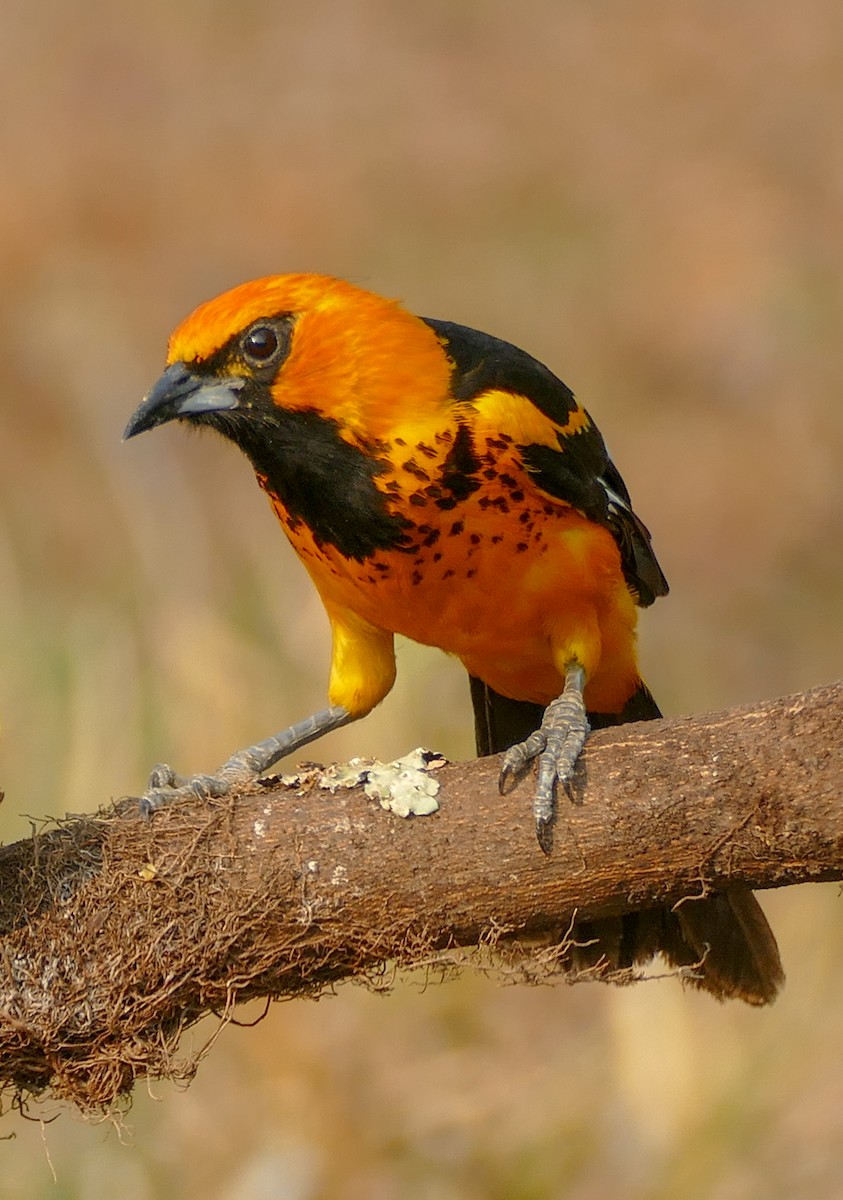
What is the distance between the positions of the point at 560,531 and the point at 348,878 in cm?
141

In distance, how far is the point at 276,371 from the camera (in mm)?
4305

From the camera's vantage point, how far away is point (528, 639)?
4.80m

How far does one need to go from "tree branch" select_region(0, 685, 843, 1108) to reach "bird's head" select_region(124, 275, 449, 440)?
1.14m

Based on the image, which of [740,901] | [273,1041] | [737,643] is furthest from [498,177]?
[740,901]

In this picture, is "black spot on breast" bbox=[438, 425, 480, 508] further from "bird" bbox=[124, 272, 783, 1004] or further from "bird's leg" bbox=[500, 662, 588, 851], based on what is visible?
"bird's leg" bbox=[500, 662, 588, 851]

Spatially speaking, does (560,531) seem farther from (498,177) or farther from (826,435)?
(498,177)

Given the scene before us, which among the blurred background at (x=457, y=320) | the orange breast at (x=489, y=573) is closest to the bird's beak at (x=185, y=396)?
the orange breast at (x=489, y=573)

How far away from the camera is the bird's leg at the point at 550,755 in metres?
3.63

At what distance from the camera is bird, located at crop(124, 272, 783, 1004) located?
14.0ft

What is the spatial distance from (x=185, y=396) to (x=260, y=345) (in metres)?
0.24

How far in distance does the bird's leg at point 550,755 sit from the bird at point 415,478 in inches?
0.6

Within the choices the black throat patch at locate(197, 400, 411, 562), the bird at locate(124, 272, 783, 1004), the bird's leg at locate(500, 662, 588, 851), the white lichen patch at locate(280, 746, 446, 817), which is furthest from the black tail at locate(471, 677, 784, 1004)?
the black throat patch at locate(197, 400, 411, 562)

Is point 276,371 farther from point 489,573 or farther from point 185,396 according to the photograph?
point 489,573

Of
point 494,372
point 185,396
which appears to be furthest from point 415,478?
point 185,396
